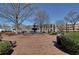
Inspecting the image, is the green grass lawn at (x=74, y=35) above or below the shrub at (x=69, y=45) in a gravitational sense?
above

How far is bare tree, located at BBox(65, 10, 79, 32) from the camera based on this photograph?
212 inches

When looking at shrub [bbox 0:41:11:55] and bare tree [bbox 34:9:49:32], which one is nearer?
shrub [bbox 0:41:11:55]

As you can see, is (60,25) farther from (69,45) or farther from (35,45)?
(35,45)

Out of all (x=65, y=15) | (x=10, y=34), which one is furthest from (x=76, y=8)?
(x=10, y=34)

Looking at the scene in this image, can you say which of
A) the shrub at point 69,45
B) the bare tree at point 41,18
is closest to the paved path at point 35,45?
the shrub at point 69,45

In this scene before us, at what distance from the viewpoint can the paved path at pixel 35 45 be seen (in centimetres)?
538

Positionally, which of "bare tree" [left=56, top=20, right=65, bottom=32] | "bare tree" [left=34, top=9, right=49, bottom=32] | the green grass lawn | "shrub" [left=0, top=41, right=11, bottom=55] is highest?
"bare tree" [left=34, top=9, right=49, bottom=32]

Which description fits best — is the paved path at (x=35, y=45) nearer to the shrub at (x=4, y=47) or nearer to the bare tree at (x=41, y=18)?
the shrub at (x=4, y=47)

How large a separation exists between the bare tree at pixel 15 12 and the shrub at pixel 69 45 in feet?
2.37

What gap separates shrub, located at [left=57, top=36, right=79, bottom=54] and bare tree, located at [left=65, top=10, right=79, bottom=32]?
0.77 feet

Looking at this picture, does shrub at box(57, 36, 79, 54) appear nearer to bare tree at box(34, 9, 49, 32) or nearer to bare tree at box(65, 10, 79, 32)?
bare tree at box(65, 10, 79, 32)

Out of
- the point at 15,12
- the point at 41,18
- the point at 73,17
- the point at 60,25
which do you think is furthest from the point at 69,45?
the point at 15,12

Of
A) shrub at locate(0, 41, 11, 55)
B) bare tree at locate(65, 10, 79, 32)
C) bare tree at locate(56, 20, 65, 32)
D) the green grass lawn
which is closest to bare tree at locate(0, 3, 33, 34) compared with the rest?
shrub at locate(0, 41, 11, 55)

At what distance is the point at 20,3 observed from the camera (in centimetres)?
542
